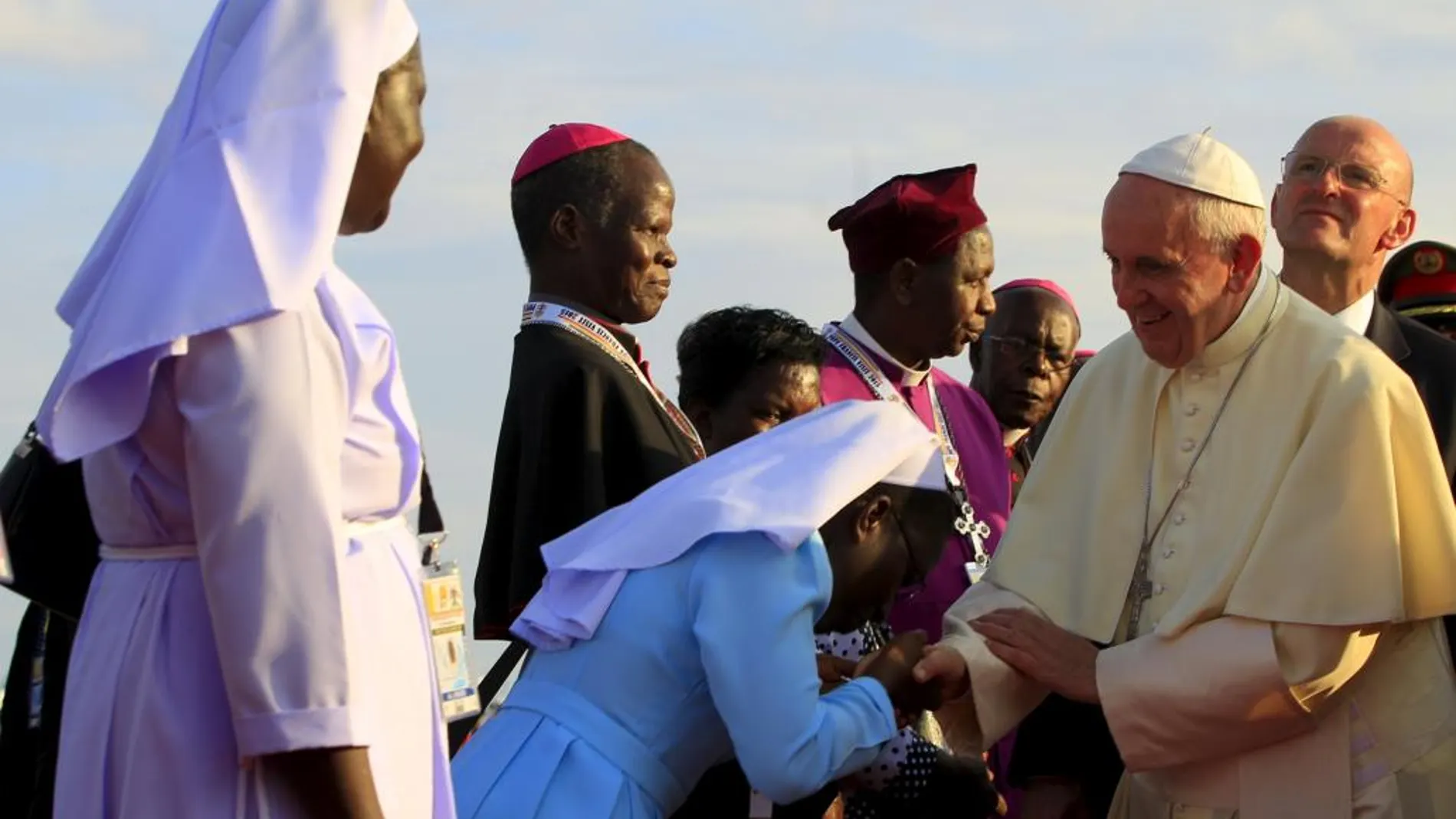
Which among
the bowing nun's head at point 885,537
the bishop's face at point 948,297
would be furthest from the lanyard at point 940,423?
the bowing nun's head at point 885,537

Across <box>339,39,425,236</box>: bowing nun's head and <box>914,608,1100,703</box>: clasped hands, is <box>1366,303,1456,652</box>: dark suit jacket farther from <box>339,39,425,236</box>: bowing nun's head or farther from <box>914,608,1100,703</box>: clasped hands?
<box>339,39,425,236</box>: bowing nun's head

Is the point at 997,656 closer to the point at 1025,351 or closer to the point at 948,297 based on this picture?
the point at 948,297

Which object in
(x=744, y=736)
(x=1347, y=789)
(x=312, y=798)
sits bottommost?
(x=1347, y=789)

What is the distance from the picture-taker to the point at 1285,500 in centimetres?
502

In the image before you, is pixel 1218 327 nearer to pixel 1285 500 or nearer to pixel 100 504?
pixel 1285 500

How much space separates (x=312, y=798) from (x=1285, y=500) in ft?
9.32

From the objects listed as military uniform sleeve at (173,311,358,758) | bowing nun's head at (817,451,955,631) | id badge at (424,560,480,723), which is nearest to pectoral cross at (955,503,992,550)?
bowing nun's head at (817,451,955,631)

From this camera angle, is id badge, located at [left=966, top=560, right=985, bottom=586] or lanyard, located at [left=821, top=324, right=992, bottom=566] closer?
id badge, located at [left=966, top=560, right=985, bottom=586]

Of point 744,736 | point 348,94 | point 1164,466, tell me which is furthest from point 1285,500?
point 348,94

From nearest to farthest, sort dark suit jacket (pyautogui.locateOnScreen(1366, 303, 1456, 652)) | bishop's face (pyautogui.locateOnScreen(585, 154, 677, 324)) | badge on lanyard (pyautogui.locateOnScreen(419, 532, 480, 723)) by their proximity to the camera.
A: badge on lanyard (pyautogui.locateOnScreen(419, 532, 480, 723)) < dark suit jacket (pyautogui.locateOnScreen(1366, 303, 1456, 652)) < bishop's face (pyautogui.locateOnScreen(585, 154, 677, 324))

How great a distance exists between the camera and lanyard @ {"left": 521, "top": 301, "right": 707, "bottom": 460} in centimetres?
604

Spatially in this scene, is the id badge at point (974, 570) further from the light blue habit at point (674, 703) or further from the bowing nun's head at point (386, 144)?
the bowing nun's head at point (386, 144)

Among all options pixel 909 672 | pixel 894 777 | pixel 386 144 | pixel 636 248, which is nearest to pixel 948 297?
pixel 636 248

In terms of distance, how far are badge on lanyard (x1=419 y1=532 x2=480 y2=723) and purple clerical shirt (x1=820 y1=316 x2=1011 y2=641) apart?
2.69 meters
